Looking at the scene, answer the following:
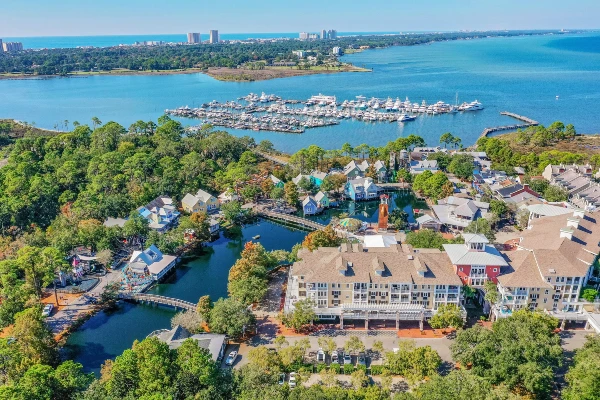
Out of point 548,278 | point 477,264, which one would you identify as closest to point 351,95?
point 477,264

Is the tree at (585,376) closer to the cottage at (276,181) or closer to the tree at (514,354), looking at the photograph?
the tree at (514,354)

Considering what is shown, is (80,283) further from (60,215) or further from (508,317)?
(508,317)

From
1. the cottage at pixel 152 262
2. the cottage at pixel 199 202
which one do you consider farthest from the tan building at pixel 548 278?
the cottage at pixel 199 202

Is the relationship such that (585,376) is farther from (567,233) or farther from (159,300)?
(159,300)

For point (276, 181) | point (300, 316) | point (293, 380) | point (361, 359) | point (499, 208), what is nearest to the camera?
point (293, 380)

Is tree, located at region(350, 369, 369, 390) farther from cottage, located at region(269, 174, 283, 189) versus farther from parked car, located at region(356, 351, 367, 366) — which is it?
cottage, located at region(269, 174, 283, 189)

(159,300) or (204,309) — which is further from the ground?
(204,309)
